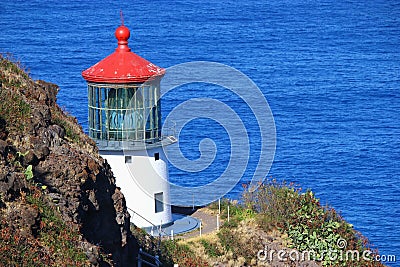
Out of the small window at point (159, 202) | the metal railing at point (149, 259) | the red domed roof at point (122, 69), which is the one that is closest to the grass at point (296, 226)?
the small window at point (159, 202)

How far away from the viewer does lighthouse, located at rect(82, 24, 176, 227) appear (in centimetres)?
2397

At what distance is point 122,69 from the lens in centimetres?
2380

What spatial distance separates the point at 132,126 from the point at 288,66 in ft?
212

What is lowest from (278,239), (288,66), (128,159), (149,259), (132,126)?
(149,259)

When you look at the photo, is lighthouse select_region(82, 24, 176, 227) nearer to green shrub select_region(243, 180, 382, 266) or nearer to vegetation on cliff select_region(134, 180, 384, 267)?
vegetation on cliff select_region(134, 180, 384, 267)

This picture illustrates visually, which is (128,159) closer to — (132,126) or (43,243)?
(132,126)

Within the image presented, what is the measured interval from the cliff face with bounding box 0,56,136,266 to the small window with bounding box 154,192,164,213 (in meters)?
6.78

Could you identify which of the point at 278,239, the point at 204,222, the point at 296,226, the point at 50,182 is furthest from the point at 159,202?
the point at 50,182

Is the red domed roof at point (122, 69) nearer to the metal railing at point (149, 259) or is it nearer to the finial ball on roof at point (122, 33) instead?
the finial ball on roof at point (122, 33)

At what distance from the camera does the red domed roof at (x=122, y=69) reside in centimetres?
2375

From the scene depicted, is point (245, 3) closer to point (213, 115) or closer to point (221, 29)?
point (221, 29)

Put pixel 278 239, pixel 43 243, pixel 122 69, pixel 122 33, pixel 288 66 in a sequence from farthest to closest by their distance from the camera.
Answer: pixel 288 66 → pixel 278 239 → pixel 122 33 → pixel 122 69 → pixel 43 243

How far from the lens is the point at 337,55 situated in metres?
100

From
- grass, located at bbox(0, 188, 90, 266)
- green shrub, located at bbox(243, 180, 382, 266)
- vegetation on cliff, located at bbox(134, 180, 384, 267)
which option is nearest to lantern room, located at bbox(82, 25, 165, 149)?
vegetation on cliff, located at bbox(134, 180, 384, 267)
